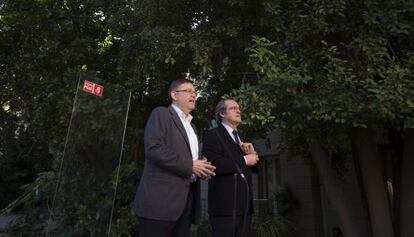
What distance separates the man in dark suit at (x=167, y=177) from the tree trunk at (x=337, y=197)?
157 inches

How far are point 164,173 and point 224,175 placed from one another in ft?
2.80

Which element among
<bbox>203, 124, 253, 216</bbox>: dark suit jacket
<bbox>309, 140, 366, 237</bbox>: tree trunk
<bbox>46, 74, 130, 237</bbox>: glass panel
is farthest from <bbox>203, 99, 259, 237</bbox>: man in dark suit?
<bbox>309, 140, 366, 237</bbox>: tree trunk

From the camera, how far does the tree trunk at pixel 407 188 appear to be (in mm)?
6754

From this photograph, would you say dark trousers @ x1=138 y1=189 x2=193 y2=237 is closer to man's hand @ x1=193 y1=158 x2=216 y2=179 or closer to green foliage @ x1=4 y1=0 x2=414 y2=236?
man's hand @ x1=193 y1=158 x2=216 y2=179

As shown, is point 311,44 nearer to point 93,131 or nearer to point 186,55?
point 186,55

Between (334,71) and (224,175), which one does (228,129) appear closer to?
(224,175)

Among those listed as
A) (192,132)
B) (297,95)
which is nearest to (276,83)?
(297,95)

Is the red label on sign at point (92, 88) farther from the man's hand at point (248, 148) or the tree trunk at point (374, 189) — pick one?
the tree trunk at point (374, 189)

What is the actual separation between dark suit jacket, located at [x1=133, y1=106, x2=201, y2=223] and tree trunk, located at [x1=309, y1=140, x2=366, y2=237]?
4.09 metres

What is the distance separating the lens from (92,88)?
14.8 ft

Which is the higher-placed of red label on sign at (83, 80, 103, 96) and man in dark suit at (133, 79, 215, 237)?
red label on sign at (83, 80, 103, 96)

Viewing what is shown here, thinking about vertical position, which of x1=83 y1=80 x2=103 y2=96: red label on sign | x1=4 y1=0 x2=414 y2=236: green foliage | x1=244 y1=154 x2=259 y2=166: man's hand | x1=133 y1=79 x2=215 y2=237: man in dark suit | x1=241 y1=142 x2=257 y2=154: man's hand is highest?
x1=4 y1=0 x2=414 y2=236: green foliage

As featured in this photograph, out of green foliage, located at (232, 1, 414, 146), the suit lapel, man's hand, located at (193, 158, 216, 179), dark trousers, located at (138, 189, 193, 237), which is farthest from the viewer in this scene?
green foliage, located at (232, 1, 414, 146)

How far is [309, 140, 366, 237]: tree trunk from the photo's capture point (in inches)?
272
